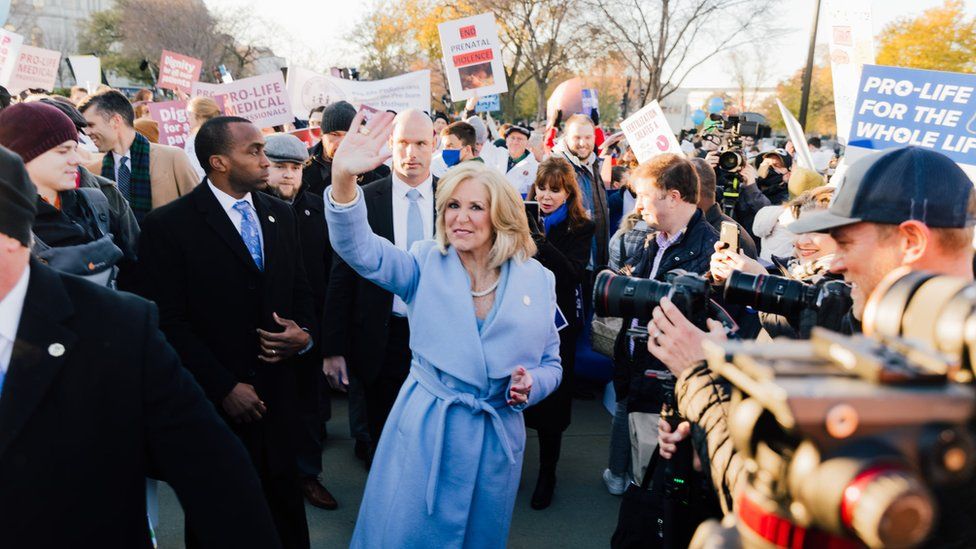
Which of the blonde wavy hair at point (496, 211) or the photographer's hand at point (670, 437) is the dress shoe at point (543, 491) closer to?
the blonde wavy hair at point (496, 211)

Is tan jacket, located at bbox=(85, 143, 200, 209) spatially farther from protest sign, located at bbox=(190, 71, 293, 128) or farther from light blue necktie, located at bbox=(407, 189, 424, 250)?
protest sign, located at bbox=(190, 71, 293, 128)

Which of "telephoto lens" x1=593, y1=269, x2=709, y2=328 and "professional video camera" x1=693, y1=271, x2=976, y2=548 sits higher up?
"professional video camera" x1=693, y1=271, x2=976, y2=548

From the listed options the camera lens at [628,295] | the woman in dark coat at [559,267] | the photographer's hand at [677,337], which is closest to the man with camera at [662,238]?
the woman in dark coat at [559,267]

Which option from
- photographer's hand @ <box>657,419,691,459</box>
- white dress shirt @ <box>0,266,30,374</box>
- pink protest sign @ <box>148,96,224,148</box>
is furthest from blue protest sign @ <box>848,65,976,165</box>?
pink protest sign @ <box>148,96,224,148</box>

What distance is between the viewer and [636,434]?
3.11m

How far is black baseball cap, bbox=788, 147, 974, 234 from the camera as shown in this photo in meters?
1.57

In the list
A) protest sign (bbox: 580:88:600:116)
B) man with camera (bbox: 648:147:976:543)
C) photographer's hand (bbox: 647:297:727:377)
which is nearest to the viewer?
man with camera (bbox: 648:147:976:543)

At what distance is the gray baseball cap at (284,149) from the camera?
4.64 m

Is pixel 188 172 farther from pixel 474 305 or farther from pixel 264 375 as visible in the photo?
pixel 474 305

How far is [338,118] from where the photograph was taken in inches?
220

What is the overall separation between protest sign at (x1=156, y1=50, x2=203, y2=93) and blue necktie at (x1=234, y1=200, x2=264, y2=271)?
910 cm

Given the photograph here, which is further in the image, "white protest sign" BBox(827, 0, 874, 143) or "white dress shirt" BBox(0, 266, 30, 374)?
"white protest sign" BBox(827, 0, 874, 143)

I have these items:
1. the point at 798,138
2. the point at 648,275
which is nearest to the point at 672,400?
the point at 648,275

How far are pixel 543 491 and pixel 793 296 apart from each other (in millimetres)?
2535
